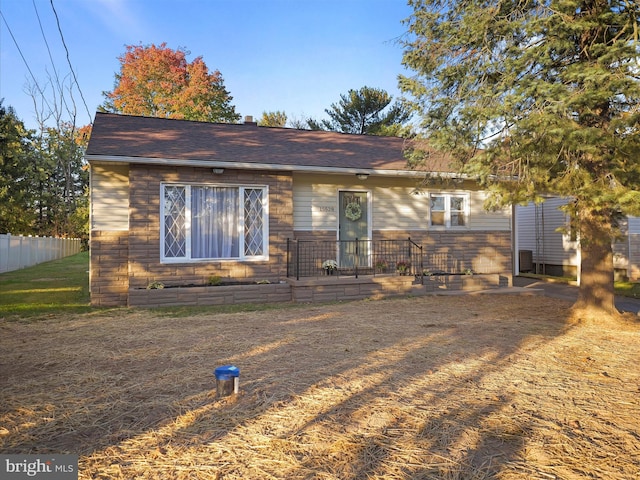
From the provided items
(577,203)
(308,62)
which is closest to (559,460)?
(577,203)

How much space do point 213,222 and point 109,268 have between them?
2292 mm

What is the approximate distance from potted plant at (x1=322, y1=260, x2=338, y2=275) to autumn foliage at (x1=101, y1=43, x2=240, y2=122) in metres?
19.4

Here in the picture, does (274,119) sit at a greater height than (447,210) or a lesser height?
greater

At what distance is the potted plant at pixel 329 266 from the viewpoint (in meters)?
10.4

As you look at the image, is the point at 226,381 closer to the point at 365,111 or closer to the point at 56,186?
the point at 365,111

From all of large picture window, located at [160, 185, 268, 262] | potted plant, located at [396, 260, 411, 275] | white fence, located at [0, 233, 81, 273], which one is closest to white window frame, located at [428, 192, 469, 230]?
potted plant, located at [396, 260, 411, 275]

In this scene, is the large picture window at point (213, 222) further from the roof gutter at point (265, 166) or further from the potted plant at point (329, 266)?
the potted plant at point (329, 266)

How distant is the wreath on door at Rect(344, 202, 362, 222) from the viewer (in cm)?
1093

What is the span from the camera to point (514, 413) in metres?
3.31

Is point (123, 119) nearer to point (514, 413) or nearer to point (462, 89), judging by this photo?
point (462, 89)

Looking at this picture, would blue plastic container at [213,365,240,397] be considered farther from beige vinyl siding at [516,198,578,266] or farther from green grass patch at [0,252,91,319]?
beige vinyl siding at [516,198,578,266]

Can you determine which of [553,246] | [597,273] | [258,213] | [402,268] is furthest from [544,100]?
[553,246]

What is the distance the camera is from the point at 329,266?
34.2ft

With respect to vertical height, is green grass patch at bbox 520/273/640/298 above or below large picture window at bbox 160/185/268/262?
below
